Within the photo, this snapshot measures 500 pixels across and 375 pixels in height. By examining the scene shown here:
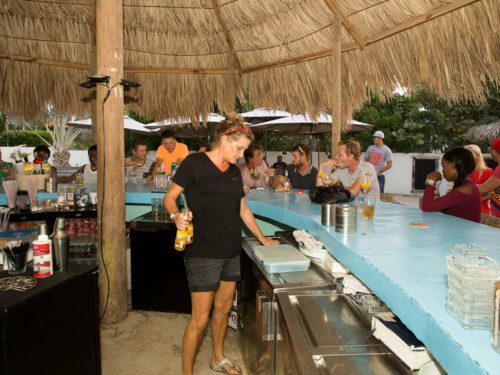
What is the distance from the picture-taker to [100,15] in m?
3.78

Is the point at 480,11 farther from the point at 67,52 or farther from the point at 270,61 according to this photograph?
the point at 67,52

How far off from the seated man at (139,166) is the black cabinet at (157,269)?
2442mm

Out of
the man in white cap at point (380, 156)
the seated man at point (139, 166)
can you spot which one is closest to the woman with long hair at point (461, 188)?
the seated man at point (139, 166)

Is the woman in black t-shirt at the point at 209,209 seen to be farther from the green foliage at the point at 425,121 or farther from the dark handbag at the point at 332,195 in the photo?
the green foliage at the point at 425,121

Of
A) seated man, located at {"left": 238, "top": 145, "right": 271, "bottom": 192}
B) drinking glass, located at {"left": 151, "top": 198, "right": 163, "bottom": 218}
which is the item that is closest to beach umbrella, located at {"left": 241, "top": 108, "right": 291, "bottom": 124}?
seated man, located at {"left": 238, "top": 145, "right": 271, "bottom": 192}

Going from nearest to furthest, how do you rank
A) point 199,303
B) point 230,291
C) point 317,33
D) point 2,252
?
point 2,252 < point 199,303 < point 230,291 < point 317,33

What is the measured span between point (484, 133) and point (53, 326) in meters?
15.5

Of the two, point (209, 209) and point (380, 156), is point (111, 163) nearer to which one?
point (209, 209)

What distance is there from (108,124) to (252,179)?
2.62 metres

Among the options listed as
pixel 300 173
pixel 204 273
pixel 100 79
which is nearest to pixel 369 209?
pixel 204 273

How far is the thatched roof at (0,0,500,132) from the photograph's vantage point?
4750mm

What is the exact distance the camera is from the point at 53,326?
82.5 inches

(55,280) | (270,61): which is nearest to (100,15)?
(55,280)

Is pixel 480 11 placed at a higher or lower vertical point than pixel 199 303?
higher
